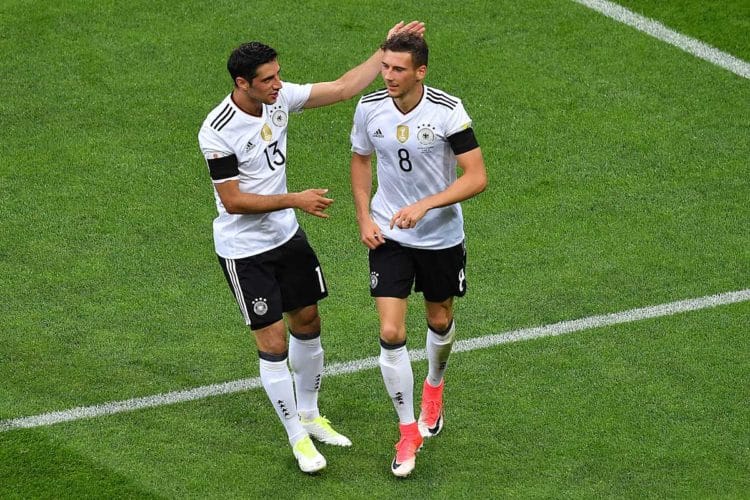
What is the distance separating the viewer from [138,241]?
10.8 meters

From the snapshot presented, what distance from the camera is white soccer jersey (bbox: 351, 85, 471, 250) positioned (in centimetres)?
773

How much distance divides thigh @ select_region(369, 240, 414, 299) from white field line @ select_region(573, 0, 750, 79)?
6.10m

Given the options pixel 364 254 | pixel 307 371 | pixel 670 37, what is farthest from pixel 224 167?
pixel 670 37

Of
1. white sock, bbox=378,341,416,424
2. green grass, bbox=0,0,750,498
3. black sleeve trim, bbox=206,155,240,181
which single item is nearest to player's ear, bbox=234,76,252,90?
black sleeve trim, bbox=206,155,240,181

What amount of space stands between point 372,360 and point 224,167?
216 centimetres

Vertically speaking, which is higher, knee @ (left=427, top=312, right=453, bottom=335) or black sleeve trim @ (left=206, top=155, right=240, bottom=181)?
black sleeve trim @ (left=206, top=155, right=240, bottom=181)

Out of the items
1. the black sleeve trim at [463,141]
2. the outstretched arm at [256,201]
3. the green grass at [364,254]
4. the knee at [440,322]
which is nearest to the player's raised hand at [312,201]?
the outstretched arm at [256,201]

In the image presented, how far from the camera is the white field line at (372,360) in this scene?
28.3 ft

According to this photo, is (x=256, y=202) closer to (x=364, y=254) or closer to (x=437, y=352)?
(x=437, y=352)

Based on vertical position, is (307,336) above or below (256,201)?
below

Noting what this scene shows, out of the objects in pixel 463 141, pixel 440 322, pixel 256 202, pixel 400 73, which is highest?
pixel 400 73

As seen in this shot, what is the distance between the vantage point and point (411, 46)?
759cm

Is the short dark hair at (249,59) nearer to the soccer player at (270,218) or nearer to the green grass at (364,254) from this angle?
the soccer player at (270,218)

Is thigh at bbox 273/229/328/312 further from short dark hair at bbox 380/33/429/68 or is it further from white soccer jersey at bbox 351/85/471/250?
short dark hair at bbox 380/33/429/68
